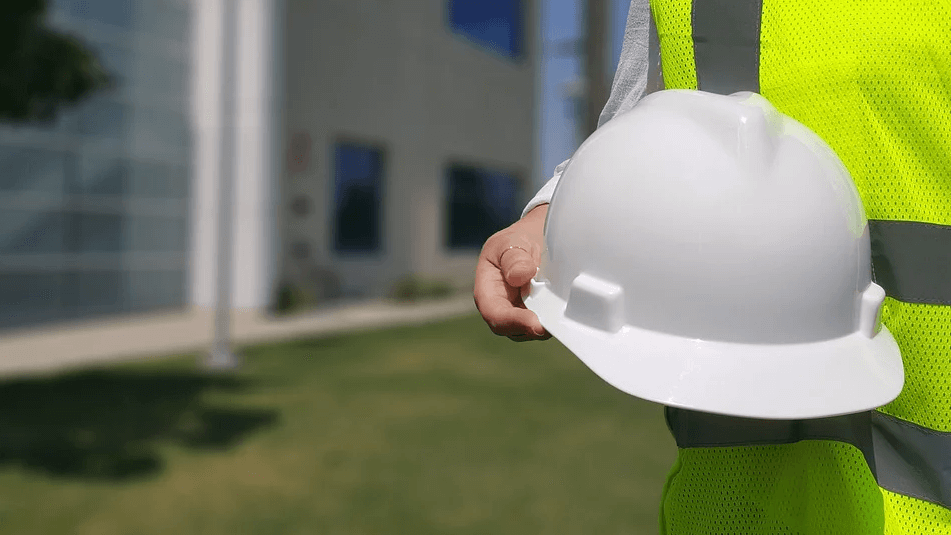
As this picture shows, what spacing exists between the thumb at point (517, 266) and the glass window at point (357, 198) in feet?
45.7

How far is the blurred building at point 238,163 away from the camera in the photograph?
10.9 m

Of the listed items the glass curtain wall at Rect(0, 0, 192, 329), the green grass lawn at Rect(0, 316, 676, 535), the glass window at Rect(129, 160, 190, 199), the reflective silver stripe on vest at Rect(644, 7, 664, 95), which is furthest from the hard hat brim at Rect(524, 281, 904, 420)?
the glass window at Rect(129, 160, 190, 199)

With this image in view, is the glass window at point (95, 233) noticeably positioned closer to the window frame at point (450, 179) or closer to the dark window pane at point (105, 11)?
the dark window pane at point (105, 11)

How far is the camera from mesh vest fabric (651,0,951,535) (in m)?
1.09

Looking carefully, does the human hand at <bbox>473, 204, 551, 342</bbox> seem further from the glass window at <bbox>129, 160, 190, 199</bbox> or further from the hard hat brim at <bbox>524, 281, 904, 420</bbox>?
the glass window at <bbox>129, 160, 190, 199</bbox>

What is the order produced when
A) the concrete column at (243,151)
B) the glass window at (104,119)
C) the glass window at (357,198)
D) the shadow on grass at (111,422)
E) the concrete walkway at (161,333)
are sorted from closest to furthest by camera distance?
the shadow on grass at (111,422)
the concrete walkway at (161,333)
the glass window at (104,119)
the concrete column at (243,151)
the glass window at (357,198)

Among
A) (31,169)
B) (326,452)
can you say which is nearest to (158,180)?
(31,169)

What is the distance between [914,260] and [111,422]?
6.05m

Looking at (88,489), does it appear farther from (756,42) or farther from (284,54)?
(284,54)

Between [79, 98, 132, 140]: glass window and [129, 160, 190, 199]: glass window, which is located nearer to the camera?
[79, 98, 132, 140]: glass window

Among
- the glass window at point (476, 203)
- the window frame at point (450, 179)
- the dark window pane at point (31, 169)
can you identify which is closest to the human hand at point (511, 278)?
the dark window pane at point (31, 169)

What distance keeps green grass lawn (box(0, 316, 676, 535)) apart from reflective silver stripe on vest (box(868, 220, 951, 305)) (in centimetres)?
321

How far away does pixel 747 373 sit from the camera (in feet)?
3.05

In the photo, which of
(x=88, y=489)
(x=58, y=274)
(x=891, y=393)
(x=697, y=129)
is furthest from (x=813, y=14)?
(x=58, y=274)
